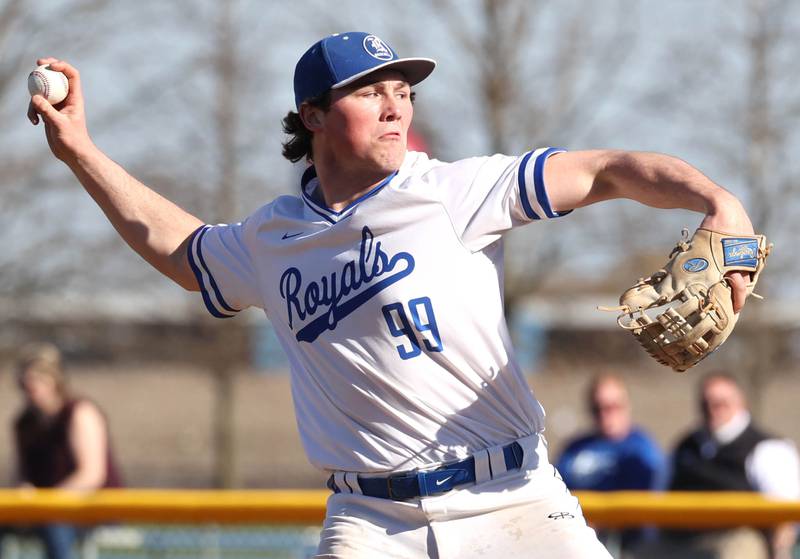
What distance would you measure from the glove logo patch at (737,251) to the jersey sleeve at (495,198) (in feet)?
1.71

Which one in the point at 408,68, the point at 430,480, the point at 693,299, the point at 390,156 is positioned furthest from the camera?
the point at 408,68

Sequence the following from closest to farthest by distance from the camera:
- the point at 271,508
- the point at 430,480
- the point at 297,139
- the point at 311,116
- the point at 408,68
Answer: the point at 430,480
the point at 408,68
the point at 311,116
the point at 297,139
the point at 271,508

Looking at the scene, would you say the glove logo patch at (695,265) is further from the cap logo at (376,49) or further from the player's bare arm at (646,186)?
the cap logo at (376,49)

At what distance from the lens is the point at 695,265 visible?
120 inches

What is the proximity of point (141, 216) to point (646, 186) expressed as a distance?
5.42 feet

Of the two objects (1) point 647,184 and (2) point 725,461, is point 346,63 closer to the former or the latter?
(1) point 647,184

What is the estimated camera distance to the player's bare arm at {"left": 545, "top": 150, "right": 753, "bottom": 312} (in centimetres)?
308

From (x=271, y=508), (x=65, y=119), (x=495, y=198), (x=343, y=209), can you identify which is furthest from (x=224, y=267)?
(x=271, y=508)

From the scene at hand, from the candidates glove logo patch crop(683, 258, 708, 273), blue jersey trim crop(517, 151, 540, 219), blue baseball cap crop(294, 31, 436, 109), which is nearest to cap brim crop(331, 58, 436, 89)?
blue baseball cap crop(294, 31, 436, 109)

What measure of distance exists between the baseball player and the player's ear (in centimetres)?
11

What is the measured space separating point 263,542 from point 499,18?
6.12m

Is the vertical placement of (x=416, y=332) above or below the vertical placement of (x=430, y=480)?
above

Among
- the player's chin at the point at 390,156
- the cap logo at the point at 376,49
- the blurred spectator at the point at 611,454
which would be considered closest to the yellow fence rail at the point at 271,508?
the blurred spectator at the point at 611,454

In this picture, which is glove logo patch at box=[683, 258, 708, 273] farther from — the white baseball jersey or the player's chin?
the player's chin
